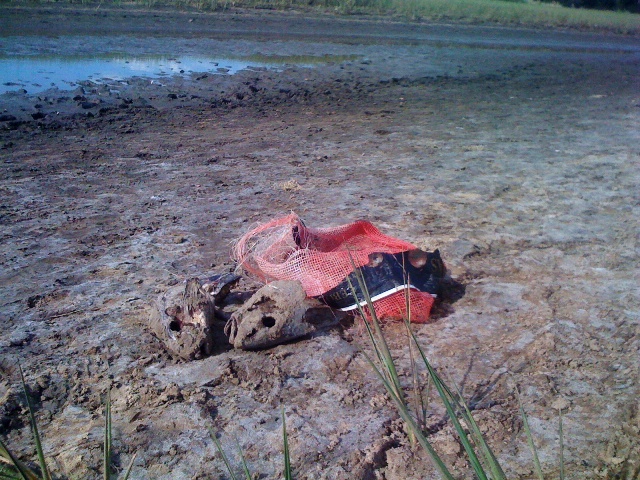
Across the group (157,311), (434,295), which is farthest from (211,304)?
(434,295)

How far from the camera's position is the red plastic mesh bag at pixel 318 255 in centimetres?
382

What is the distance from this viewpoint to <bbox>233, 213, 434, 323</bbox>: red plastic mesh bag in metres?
3.82

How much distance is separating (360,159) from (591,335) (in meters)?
3.69

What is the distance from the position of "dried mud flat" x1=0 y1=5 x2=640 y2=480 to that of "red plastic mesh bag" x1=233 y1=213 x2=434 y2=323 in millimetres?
190

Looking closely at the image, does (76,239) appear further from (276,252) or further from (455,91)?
(455,91)

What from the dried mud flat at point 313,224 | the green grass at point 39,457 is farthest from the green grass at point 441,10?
the green grass at point 39,457

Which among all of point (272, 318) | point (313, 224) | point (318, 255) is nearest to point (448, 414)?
point (272, 318)

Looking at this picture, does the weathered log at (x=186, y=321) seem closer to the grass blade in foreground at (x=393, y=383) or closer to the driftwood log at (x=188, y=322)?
the driftwood log at (x=188, y=322)

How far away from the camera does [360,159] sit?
6969 millimetres

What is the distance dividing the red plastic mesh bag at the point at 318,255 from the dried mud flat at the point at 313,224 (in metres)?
0.19

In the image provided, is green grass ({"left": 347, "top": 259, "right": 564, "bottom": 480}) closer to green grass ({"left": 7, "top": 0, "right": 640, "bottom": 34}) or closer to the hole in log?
the hole in log

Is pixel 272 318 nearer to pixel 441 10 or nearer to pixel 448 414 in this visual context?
pixel 448 414

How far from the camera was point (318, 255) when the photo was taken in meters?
4.12

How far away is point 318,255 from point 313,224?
40.5 inches
